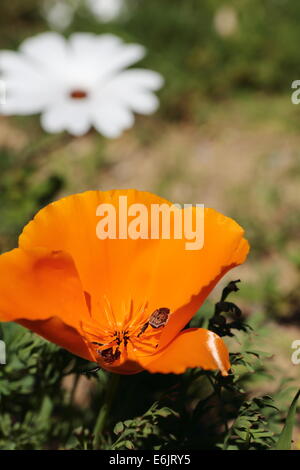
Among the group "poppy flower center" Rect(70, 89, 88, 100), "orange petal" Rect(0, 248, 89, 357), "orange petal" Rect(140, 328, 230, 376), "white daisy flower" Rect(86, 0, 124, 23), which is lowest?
"orange petal" Rect(140, 328, 230, 376)

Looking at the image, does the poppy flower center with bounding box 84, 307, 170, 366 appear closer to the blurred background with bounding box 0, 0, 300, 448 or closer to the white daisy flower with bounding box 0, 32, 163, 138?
the white daisy flower with bounding box 0, 32, 163, 138

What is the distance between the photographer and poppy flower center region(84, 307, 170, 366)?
101cm

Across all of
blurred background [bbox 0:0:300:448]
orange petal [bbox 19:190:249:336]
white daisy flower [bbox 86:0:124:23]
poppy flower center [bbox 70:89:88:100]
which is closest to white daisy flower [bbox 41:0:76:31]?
blurred background [bbox 0:0:300:448]

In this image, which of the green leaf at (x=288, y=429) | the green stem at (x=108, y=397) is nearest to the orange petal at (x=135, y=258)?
the green stem at (x=108, y=397)

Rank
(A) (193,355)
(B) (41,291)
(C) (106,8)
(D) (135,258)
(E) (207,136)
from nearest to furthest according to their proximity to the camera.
Result: (A) (193,355) < (B) (41,291) < (D) (135,258) < (E) (207,136) < (C) (106,8)

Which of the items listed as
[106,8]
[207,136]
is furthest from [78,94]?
[106,8]

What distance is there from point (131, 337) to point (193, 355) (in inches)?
8.6

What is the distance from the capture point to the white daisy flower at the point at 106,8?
368cm

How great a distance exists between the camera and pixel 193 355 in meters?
0.86

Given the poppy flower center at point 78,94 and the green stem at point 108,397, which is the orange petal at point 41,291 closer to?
the green stem at point 108,397

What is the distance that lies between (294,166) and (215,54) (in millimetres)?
933

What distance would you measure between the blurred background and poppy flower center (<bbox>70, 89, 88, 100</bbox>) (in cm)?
34

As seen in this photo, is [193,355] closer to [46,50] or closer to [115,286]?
[115,286]

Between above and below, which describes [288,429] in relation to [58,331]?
below
